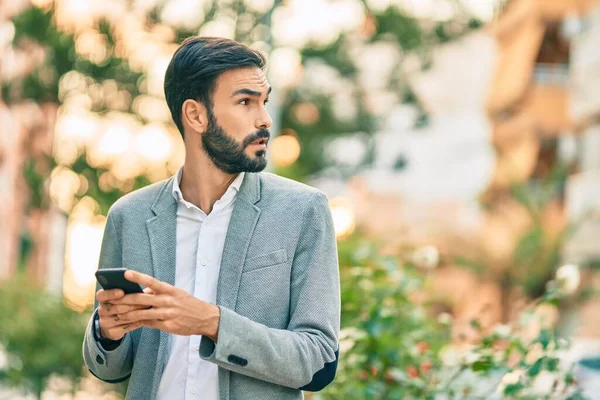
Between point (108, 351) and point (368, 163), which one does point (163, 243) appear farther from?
point (368, 163)

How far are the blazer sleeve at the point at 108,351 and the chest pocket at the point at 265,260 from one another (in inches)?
14.0

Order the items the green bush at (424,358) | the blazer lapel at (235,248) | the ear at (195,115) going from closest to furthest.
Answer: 1. the blazer lapel at (235,248)
2. the ear at (195,115)
3. the green bush at (424,358)

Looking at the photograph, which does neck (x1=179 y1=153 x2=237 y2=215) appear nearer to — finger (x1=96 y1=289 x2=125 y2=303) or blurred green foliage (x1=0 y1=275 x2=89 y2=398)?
finger (x1=96 y1=289 x2=125 y2=303)

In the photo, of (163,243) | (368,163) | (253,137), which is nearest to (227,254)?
(163,243)

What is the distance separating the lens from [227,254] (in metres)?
2.49

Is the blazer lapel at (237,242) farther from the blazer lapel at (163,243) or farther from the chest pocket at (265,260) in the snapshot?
the blazer lapel at (163,243)

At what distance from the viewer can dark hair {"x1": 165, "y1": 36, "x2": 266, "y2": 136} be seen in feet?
8.34

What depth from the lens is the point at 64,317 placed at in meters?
10.3

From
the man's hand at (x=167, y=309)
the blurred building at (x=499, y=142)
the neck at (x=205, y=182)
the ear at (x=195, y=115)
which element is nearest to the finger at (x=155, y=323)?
the man's hand at (x=167, y=309)

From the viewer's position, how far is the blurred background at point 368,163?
4.96 m

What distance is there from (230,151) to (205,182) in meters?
0.11

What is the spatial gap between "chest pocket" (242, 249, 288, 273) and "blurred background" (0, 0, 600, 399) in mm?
2078

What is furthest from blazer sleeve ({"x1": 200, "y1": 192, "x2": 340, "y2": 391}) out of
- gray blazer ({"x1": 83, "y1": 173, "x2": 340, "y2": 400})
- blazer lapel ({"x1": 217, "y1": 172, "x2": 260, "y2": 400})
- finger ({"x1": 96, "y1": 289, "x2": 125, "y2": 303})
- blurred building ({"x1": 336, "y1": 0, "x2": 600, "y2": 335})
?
blurred building ({"x1": 336, "y1": 0, "x2": 600, "y2": 335})

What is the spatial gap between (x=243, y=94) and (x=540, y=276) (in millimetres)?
23020
